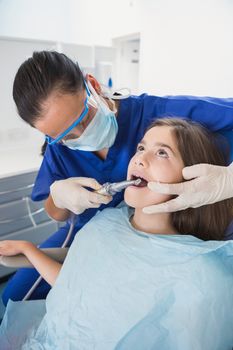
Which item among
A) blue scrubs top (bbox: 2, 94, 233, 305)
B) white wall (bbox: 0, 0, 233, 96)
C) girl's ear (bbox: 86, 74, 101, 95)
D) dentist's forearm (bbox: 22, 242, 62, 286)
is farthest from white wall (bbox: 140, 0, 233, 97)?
dentist's forearm (bbox: 22, 242, 62, 286)

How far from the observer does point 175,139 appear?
89 centimetres

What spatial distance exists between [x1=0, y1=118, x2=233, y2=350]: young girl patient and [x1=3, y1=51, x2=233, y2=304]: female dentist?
0.14 m

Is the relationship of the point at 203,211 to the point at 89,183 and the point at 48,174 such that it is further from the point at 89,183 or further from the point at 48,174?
the point at 48,174

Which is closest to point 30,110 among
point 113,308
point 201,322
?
point 113,308

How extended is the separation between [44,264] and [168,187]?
1.68ft

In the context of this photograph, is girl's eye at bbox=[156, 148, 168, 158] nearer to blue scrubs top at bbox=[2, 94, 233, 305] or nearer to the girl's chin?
the girl's chin

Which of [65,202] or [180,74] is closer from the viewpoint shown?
[65,202]

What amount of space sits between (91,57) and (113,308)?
1937mm

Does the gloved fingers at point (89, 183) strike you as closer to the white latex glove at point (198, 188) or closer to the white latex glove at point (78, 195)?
the white latex glove at point (78, 195)

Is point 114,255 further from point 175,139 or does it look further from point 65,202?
point 175,139

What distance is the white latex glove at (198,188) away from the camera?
0.79 m

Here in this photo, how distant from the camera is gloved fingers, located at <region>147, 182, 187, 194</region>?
77cm

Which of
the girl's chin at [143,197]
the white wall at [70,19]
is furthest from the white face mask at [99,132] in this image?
the white wall at [70,19]

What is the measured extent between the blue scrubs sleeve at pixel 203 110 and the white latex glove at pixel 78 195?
0.43m
